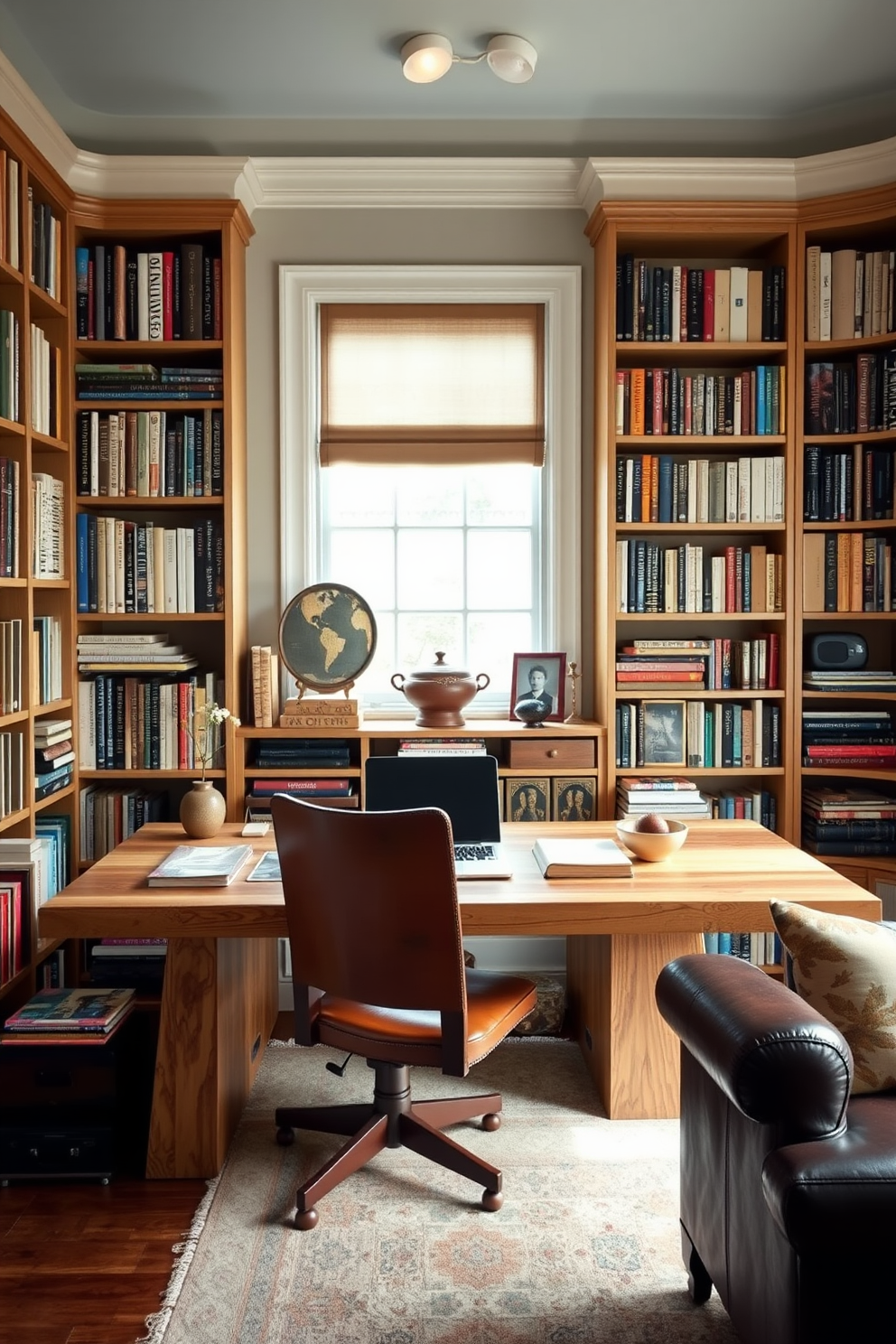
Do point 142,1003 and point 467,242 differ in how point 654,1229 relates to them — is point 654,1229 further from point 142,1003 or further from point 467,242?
point 467,242

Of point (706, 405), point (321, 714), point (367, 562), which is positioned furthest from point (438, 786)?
point (706, 405)

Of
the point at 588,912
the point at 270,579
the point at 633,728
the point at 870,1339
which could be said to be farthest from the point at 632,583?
the point at 870,1339

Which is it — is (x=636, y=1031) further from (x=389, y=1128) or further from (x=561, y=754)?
(x=561, y=754)

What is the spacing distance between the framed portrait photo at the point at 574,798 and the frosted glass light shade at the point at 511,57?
2.14 meters

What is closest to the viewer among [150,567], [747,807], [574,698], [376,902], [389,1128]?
[376,902]

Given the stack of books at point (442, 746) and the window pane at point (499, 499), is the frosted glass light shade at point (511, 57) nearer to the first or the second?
the window pane at point (499, 499)

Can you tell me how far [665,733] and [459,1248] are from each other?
183 centimetres

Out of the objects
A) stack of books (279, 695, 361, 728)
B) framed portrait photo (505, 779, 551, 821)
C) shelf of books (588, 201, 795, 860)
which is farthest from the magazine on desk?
shelf of books (588, 201, 795, 860)

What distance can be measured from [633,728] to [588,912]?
1300mm

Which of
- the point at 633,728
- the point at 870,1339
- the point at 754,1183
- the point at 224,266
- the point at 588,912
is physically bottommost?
the point at 870,1339

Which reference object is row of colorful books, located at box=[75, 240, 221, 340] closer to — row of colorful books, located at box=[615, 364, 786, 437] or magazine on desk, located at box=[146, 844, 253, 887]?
row of colorful books, located at box=[615, 364, 786, 437]

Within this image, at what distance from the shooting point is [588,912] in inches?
90.4

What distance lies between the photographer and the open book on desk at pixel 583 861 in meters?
2.48

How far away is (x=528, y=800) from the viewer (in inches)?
136
